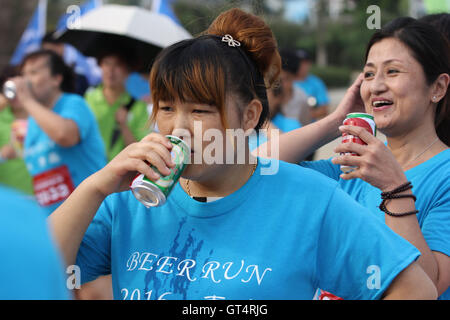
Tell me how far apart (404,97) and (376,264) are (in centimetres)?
103

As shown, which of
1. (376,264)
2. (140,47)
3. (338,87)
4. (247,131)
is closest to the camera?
(376,264)

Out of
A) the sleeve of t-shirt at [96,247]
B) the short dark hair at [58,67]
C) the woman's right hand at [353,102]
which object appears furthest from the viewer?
the short dark hair at [58,67]

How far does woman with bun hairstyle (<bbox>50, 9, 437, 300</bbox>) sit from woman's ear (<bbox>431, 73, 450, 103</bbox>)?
0.97 metres

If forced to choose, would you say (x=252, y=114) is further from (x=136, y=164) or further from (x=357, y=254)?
(x=357, y=254)

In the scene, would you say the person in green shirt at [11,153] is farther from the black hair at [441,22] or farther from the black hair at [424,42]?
the black hair at [441,22]

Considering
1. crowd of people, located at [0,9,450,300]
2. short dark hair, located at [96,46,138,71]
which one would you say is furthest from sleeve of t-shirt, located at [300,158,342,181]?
short dark hair, located at [96,46,138,71]

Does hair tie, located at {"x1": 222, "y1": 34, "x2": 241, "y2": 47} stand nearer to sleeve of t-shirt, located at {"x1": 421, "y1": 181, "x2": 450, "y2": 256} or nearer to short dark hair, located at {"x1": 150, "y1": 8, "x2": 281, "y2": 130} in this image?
short dark hair, located at {"x1": 150, "y1": 8, "x2": 281, "y2": 130}

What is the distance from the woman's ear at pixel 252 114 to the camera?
1.99 meters

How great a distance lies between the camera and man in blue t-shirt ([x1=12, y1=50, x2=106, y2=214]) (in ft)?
14.4

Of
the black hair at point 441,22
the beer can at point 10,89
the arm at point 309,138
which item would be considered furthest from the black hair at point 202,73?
the beer can at point 10,89

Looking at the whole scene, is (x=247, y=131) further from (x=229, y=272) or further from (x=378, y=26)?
(x=378, y=26)

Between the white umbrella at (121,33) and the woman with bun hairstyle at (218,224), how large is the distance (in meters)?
3.67

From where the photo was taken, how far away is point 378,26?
8.40ft
